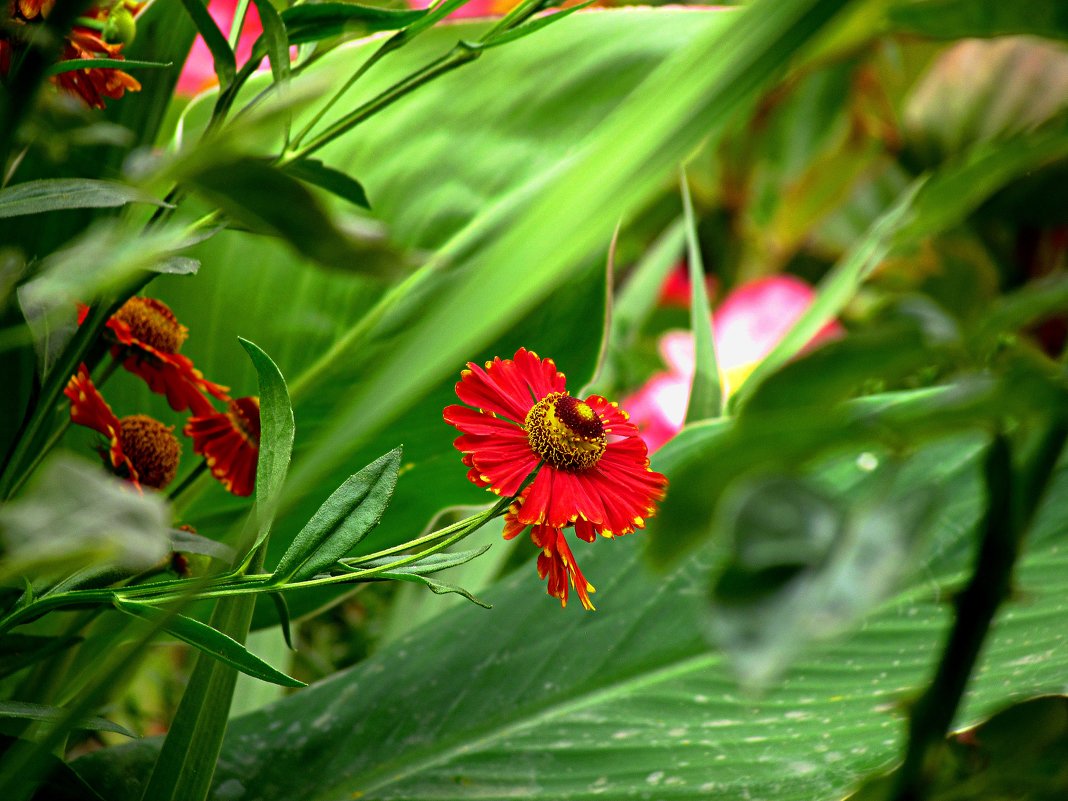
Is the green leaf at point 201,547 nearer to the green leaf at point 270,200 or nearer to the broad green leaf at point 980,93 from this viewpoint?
the green leaf at point 270,200

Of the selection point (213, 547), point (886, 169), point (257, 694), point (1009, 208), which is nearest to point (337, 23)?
point (213, 547)

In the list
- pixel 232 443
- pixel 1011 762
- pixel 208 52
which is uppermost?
pixel 208 52

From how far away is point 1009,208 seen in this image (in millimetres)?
668

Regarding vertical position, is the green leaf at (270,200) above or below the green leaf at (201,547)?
below

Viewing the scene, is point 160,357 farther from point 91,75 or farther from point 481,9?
point 481,9

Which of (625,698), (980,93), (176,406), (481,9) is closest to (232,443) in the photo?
(176,406)

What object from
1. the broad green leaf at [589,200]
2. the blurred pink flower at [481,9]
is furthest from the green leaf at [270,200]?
the blurred pink flower at [481,9]

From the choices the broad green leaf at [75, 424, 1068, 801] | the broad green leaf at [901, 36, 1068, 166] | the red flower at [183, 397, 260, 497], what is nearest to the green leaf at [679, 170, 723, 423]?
the broad green leaf at [75, 424, 1068, 801]

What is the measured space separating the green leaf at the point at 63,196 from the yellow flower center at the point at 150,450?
2.2 inches

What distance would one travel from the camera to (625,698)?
10.2 inches

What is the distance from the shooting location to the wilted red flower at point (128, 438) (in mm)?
184

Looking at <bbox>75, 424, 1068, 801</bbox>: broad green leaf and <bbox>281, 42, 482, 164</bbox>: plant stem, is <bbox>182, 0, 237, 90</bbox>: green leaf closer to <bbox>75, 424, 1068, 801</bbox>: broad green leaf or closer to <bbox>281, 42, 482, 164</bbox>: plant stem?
<bbox>281, 42, 482, 164</bbox>: plant stem

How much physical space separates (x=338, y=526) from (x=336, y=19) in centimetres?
9

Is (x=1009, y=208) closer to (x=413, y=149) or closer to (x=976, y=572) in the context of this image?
(x=413, y=149)
